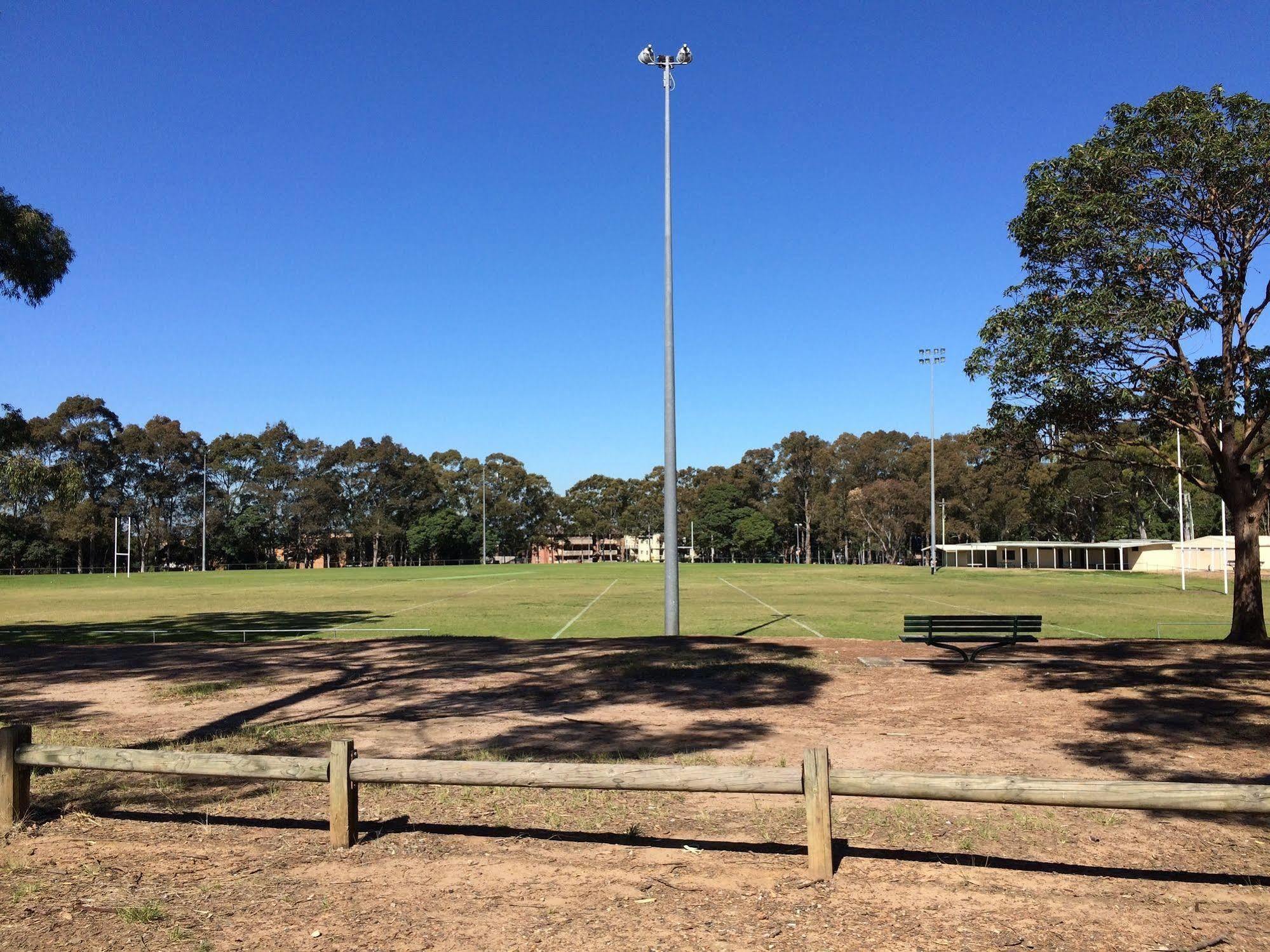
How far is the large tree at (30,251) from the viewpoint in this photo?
16469 mm

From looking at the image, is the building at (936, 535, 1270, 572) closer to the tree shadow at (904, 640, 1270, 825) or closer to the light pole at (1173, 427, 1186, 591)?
the light pole at (1173, 427, 1186, 591)

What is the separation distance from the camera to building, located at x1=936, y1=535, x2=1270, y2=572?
69.0 meters

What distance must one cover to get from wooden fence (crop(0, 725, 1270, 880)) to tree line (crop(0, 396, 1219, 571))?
75.8 metres

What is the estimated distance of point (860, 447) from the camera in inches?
4584

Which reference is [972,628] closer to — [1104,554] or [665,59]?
[665,59]

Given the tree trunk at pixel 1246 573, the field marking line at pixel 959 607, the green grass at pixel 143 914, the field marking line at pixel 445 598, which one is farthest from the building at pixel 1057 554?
the green grass at pixel 143 914

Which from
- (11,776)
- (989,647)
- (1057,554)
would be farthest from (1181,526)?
(11,776)

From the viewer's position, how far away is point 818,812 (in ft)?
17.0

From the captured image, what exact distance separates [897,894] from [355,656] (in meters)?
11.6

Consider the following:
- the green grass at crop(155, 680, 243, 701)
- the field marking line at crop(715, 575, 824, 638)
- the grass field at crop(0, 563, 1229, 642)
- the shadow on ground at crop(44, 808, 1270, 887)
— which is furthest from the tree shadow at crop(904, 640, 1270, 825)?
the green grass at crop(155, 680, 243, 701)

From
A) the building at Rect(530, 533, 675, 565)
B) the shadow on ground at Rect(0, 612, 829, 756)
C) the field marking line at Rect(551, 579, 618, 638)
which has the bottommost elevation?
the building at Rect(530, 533, 675, 565)

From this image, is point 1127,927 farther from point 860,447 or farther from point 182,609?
point 860,447

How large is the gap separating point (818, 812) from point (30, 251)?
1787 centimetres

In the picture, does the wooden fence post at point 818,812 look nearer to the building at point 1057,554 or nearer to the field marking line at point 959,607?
the field marking line at point 959,607
